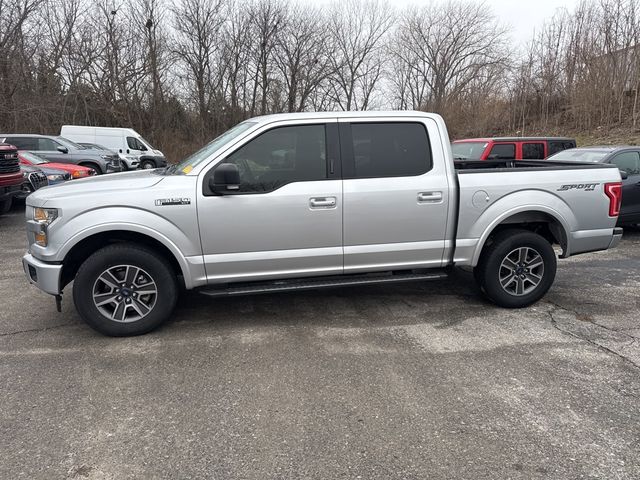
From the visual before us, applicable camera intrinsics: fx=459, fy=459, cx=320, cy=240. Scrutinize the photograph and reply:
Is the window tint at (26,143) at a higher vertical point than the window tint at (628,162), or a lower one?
higher

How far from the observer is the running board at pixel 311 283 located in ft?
13.7

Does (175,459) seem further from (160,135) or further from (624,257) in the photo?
(160,135)

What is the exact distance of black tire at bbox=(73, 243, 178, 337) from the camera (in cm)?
396

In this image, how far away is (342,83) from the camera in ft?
128

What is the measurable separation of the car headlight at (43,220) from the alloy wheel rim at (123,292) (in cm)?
59

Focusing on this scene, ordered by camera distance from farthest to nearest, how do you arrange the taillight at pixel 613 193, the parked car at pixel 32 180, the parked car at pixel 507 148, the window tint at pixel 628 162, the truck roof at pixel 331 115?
1. the parked car at pixel 32 180
2. the parked car at pixel 507 148
3. the window tint at pixel 628 162
4. the taillight at pixel 613 193
5. the truck roof at pixel 331 115

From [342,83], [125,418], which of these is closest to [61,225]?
[125,418]

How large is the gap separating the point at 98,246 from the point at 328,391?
2520 mm

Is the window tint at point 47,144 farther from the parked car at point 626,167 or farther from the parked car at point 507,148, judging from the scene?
the parked car at point 626,167

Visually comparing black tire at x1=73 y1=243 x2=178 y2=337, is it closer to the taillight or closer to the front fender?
the front fender

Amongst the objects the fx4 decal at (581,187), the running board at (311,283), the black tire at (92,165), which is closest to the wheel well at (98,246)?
the running board at (311,283)

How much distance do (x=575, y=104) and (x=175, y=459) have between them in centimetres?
2577

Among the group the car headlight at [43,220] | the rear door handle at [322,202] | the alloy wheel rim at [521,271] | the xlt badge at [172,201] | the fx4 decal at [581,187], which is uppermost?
the fx4 decal at [581,187]

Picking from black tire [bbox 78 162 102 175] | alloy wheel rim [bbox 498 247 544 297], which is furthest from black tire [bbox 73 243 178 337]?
black tire [bbox 78 162 102 175]
